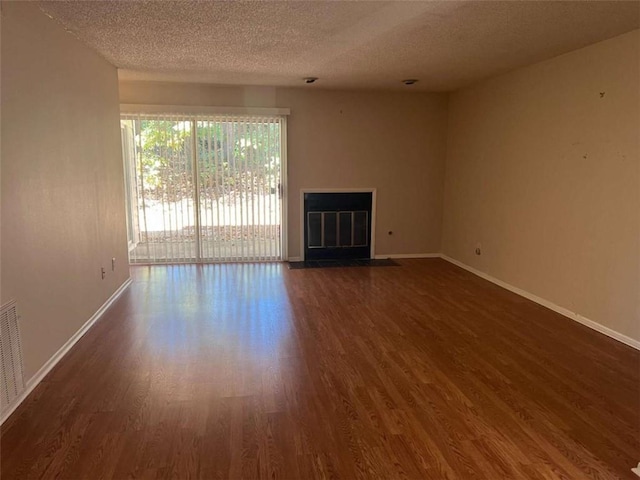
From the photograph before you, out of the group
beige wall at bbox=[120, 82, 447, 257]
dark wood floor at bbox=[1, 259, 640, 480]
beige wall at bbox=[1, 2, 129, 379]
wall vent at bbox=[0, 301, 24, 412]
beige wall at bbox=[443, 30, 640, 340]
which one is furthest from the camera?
beige wall at bbox=[120, 82, 447, 257]

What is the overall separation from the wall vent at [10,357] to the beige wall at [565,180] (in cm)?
414

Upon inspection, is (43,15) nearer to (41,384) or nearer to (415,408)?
(41,384)

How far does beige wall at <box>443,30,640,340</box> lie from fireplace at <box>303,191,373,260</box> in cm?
148

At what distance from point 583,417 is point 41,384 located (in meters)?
3.14

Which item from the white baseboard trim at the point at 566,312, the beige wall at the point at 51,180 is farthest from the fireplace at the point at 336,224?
the beige wall at the point at 51,180

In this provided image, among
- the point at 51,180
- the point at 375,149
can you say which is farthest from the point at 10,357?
the point at 375,149

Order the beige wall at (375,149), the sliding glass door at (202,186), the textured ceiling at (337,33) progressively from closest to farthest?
the textured ceiling at (337,33) < the sliding glass door at (202,186) < the beige wall at (375,149)

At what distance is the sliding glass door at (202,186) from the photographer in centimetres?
558

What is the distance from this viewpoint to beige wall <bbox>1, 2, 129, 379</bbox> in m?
2.40

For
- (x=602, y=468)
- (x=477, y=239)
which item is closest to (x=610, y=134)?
(x=477, y=239)

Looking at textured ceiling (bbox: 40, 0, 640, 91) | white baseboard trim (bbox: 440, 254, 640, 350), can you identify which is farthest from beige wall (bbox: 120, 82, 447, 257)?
white baseboard trim (bbox: 440, 254, 640, 350)

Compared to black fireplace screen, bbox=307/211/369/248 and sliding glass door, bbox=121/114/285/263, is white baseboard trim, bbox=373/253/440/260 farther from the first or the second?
sliding glass door, bbox=121/114/285/263

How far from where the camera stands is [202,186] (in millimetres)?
5715

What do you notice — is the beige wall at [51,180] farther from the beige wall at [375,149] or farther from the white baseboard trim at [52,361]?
the beige wall at [375,149]
